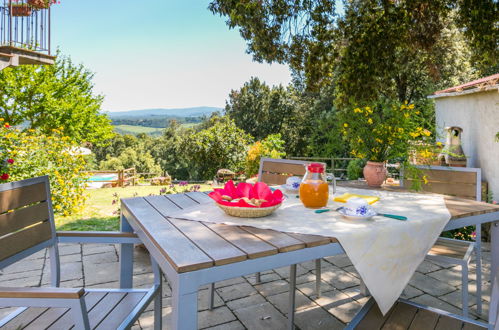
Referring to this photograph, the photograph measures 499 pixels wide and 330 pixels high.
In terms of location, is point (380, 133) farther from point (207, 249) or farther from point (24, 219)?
point (24, 219)

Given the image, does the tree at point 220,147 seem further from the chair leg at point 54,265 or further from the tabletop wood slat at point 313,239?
the tabletop wood slat at point 313,239

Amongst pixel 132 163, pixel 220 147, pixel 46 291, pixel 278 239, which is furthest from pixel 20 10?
pixel 132 163

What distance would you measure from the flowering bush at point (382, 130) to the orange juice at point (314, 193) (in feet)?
2.24

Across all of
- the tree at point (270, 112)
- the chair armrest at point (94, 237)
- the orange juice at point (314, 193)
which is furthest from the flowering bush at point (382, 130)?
the tree at point (270, 112)

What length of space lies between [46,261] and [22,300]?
213 centimetres

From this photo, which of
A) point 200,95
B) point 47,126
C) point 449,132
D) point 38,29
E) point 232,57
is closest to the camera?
point 38,29

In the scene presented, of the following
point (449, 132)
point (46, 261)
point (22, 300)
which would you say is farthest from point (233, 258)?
point (449, 132)

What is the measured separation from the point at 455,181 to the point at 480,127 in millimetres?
3958

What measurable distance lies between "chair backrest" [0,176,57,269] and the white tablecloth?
21.1 inches

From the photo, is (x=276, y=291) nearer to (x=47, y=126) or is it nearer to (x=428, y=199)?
(x=428, y=199)

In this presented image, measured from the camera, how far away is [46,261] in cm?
278

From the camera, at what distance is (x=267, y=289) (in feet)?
7.77

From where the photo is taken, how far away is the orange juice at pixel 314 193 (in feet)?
5.33

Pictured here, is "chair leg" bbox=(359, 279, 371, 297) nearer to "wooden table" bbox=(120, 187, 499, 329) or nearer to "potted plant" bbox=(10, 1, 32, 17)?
"wooden table" bbox=(120, 187, 499, 329)
